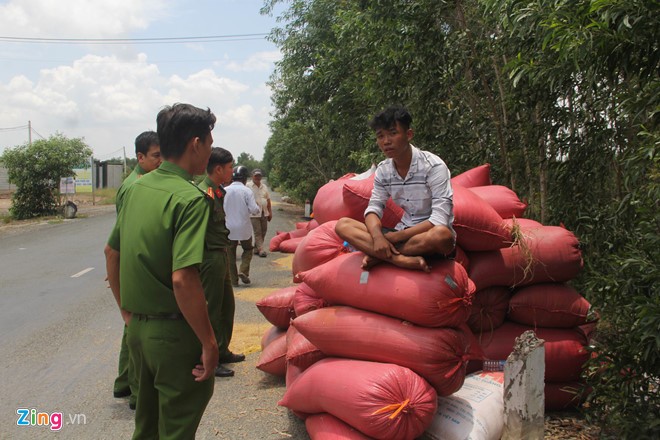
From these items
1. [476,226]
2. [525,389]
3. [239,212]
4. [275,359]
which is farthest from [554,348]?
[239,212]

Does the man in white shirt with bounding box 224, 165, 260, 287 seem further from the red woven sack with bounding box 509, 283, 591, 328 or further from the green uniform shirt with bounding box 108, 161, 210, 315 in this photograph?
the green uniform shirt with bounding box 108, 161, 210, 315

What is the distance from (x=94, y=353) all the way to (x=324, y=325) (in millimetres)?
3010

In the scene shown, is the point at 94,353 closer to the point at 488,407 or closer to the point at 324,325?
the point at 324,325

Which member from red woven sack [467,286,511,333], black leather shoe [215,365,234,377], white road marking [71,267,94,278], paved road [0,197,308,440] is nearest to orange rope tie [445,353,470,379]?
red woven sack [467,286,511,333]

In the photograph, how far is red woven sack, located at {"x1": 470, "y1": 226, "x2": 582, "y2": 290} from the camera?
370cm

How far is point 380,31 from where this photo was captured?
762 cm

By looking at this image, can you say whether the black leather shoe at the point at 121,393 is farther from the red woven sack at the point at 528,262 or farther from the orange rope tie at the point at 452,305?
the red woven sack at the point at 528,262

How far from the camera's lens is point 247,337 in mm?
5695

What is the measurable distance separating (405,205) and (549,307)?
1.31m

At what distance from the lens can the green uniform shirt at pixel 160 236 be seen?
2.21 m

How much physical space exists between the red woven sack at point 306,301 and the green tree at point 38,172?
66.4 ft

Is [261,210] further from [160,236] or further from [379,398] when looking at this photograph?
[160,236]

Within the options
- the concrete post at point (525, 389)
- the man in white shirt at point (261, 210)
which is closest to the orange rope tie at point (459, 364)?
the concrete post at point (525, 389)

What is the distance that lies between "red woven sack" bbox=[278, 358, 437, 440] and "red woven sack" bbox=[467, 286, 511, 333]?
0.95 metres
